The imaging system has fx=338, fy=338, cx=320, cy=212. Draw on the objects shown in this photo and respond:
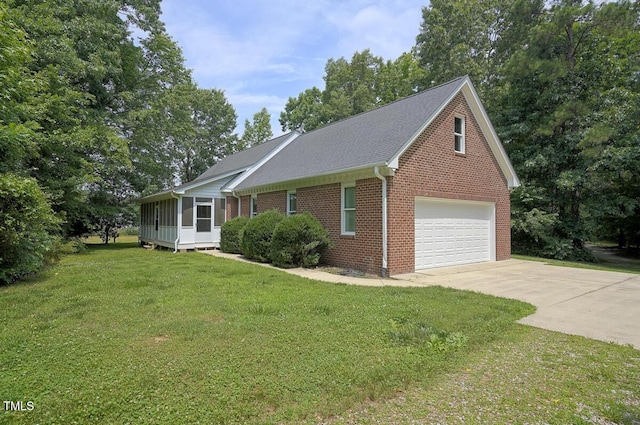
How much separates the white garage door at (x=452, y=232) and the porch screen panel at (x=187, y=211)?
11356 mm

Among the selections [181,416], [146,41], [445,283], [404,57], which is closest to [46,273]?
[181,416]

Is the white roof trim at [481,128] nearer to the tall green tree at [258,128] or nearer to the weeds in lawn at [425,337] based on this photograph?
the weeds in lawn at [425,337]

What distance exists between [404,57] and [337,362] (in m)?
35.6

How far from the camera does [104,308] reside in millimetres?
5828

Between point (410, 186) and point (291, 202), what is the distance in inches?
213

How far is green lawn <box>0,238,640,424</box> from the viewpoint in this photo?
2863mm

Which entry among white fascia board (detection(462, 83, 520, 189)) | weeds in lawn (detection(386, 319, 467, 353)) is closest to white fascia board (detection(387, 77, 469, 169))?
white fascia board (detection(462, 83, 520, 189))

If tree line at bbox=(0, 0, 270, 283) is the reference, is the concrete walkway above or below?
below

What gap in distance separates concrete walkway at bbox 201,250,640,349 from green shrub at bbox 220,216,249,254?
5.38 m

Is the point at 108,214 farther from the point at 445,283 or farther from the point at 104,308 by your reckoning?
the point at 445,283

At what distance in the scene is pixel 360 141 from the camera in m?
12.3

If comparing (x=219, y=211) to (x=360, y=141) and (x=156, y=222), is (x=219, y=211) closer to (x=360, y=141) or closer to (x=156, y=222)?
(x=156, y=222)

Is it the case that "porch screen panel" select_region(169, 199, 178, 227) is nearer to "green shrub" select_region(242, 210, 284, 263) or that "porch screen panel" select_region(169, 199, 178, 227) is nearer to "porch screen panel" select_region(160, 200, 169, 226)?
"porch screen panel" select_region(160, 200, 169, 226)

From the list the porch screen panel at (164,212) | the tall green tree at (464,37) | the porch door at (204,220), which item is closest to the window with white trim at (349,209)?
the porch door at (204,220)
